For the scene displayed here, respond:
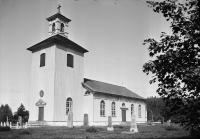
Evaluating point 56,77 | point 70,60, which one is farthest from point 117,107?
point 56,77

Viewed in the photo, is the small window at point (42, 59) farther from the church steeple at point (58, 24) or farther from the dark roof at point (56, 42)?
the church steeple at point (58, 24)

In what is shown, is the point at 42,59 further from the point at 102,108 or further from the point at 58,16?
the point at 102,108

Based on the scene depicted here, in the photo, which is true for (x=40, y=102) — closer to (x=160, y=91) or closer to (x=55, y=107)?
(x=55, y=107)

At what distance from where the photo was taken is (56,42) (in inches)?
1109

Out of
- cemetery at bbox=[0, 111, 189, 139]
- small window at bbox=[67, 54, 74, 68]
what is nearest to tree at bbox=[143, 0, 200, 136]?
cemetery at bbox=[0, 111, 189, 139]

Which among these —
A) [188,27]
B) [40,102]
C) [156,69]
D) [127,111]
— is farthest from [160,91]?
[127,111]

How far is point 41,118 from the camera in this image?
91.0 feet

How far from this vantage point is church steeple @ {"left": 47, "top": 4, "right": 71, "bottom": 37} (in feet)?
100

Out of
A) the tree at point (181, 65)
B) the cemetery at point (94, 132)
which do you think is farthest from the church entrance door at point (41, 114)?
the tree at point (181, 65)

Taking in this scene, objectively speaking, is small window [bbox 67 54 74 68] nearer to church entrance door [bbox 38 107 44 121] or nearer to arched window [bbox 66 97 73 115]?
arched window [bbox 66 97 73 115]

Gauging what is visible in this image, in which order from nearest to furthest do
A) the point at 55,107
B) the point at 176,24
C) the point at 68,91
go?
the point at 176,24
the point at 55,107
the point at 68,91

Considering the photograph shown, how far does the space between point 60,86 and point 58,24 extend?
9.13 meters

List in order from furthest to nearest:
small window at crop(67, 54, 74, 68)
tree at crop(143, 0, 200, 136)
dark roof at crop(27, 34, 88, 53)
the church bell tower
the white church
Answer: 1. small window at crop(67, 54, 74, 68)
2. dark roof at crop(27, 34, 88, 53)
3. the white church
4. the church bell tower
5. tree at crop(143, 0, 200, 136)

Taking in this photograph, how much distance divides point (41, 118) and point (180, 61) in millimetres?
23062
